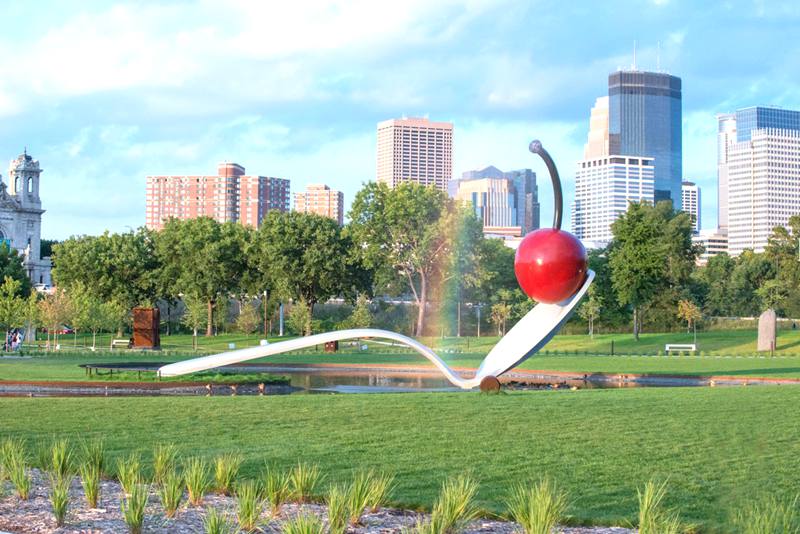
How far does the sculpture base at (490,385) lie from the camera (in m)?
20.2

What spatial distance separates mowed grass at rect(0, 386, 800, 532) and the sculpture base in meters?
0.65

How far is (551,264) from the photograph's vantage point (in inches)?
790

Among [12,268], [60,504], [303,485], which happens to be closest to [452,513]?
[303,485]

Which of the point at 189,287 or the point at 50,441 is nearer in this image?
the point at 50,441

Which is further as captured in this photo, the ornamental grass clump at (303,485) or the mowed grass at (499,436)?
the mowed grass at (499,436)

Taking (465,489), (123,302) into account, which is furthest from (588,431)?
(123,302)

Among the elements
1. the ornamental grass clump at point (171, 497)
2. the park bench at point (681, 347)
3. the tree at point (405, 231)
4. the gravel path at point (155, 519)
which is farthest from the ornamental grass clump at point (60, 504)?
the tree at point (405, 231)

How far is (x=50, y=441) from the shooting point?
12812 millimetres

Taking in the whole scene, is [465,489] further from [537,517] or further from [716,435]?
[716,435]

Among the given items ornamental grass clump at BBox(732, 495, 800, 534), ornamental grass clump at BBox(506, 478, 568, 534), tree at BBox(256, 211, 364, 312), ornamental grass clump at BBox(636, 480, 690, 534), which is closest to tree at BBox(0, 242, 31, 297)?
tree at BBox(256, 211, 364, 312)

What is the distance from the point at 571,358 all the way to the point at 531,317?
61.1ft

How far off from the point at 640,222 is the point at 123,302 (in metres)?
35.2

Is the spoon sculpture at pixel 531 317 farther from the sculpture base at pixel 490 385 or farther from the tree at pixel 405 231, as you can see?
the tree at pixel 405 231

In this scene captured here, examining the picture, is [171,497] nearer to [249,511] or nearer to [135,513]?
[135,513]
